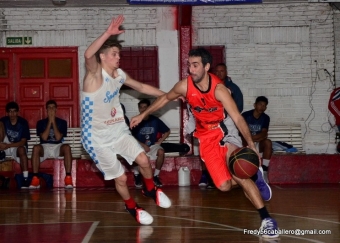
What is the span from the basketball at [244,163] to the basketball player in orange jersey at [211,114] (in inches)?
3.6

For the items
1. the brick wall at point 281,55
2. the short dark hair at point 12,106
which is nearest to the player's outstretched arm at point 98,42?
the short dark hair at point 12,106

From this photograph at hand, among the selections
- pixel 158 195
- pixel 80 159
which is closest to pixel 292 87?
pixel 80 159

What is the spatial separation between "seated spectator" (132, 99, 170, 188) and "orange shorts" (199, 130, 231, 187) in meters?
6.88

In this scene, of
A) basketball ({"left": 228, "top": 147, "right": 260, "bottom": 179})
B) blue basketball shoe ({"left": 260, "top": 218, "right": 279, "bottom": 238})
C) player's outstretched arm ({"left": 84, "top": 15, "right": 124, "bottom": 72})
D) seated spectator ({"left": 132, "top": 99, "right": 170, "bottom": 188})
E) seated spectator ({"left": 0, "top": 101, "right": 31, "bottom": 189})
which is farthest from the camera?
seated spectator ({"left": 0, "top": 101, "right": 31, "bottom": 189})

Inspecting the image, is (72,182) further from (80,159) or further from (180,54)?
(180,54)

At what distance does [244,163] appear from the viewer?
23.4 ft

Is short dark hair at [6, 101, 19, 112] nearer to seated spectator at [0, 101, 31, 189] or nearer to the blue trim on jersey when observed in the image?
seated spectator at [0, 101, 31, 189]

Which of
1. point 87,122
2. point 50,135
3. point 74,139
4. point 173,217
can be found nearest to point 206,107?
point 87,122

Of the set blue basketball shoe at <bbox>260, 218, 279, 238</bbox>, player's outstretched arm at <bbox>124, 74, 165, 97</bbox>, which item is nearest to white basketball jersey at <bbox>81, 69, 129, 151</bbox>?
player's outstretched arm at <bbox>124, 74, 165, 97</bbox>

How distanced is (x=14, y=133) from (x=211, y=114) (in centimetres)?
815

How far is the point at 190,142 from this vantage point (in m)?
16.1

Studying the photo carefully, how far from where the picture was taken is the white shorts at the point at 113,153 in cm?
828

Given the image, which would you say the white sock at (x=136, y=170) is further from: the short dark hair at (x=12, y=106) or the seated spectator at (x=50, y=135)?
the short dark hair at (x=12, y=106)

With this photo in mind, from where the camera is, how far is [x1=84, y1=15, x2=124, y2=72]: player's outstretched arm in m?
7.48
